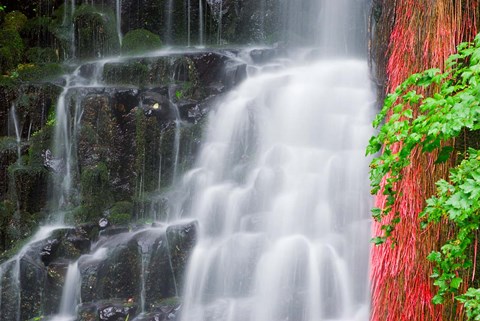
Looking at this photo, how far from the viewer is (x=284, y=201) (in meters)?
8.05

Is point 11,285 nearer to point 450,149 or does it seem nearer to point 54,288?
point 54,288

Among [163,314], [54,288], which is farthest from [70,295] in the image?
[163,314]

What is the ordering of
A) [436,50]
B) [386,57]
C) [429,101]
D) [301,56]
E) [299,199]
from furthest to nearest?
[301,56], [299,199], [386,57], [436,50], [429,101]

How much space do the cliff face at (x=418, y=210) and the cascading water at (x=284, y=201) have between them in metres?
1.94

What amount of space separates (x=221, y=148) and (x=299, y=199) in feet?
6.82

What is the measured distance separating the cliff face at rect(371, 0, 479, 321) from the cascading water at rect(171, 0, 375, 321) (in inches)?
76.2

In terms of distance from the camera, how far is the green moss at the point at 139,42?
12.9 metres

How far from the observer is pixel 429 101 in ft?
10.5

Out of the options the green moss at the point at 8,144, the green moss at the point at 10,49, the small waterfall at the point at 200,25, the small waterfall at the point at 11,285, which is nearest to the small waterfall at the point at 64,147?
the green moss at the point at 8,144

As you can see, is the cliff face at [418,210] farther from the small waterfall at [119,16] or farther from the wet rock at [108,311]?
the small waterfall at [119,16]

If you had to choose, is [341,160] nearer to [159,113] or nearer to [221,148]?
[221,148]

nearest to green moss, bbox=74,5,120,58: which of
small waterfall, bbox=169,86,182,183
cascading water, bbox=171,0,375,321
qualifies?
small waterfall, bbox=169,86,182,183

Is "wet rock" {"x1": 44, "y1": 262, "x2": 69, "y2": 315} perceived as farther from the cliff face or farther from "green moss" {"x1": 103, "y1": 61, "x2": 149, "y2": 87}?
the cliff face

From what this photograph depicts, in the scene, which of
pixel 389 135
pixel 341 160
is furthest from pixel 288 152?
pixel 389 135
